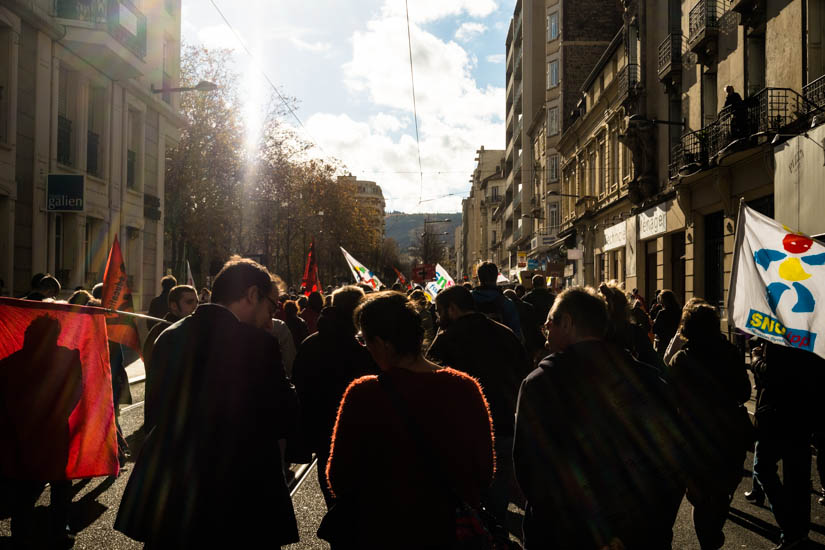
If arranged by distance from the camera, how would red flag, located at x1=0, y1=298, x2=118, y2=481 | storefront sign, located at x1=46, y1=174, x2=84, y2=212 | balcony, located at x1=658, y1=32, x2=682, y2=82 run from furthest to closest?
balcony, located at x1=658, y1=32, x2=682, y2=82, storefront sign, located at x1=46, y1=174, x2=84, y2=212, red flag, located at x1=0, y1=298, x2=118, y2=481

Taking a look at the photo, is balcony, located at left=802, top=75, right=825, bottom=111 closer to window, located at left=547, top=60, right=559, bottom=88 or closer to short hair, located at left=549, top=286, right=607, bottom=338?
short hair, located at left=549, top=286, right=607, bottom=338

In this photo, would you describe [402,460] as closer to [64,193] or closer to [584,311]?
[584,311]

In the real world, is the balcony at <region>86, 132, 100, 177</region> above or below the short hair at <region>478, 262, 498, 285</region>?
above

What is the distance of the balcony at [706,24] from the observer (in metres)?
19.8

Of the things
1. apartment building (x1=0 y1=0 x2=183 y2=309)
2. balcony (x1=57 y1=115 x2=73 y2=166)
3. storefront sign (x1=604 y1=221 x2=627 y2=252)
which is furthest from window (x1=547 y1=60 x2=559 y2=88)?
balcony (x1=57 y1=115 x2=73 y2=166)

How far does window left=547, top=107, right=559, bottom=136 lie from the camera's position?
48656 millimetres

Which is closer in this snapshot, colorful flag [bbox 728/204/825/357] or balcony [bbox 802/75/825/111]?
colorful flag [bbox 728/204/825/357]

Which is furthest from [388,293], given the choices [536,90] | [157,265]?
[536,90]

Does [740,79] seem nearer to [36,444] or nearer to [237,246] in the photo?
[36,444]

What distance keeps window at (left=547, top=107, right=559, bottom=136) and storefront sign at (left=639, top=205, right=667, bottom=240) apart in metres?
22.1

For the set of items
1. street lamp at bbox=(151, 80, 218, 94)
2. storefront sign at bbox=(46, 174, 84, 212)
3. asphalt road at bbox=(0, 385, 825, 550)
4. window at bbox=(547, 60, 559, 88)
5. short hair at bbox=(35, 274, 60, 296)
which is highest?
window at bbox=(547, 60, 559, 88)

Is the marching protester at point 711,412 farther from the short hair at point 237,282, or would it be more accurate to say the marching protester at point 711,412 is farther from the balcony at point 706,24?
the balcony at point 706,24

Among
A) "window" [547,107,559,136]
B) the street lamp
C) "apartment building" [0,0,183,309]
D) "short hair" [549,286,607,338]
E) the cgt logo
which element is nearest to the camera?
"short hair" [549,286,607,338]

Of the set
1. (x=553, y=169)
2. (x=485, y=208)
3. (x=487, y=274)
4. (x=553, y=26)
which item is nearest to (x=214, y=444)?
(x=487, y=274)
